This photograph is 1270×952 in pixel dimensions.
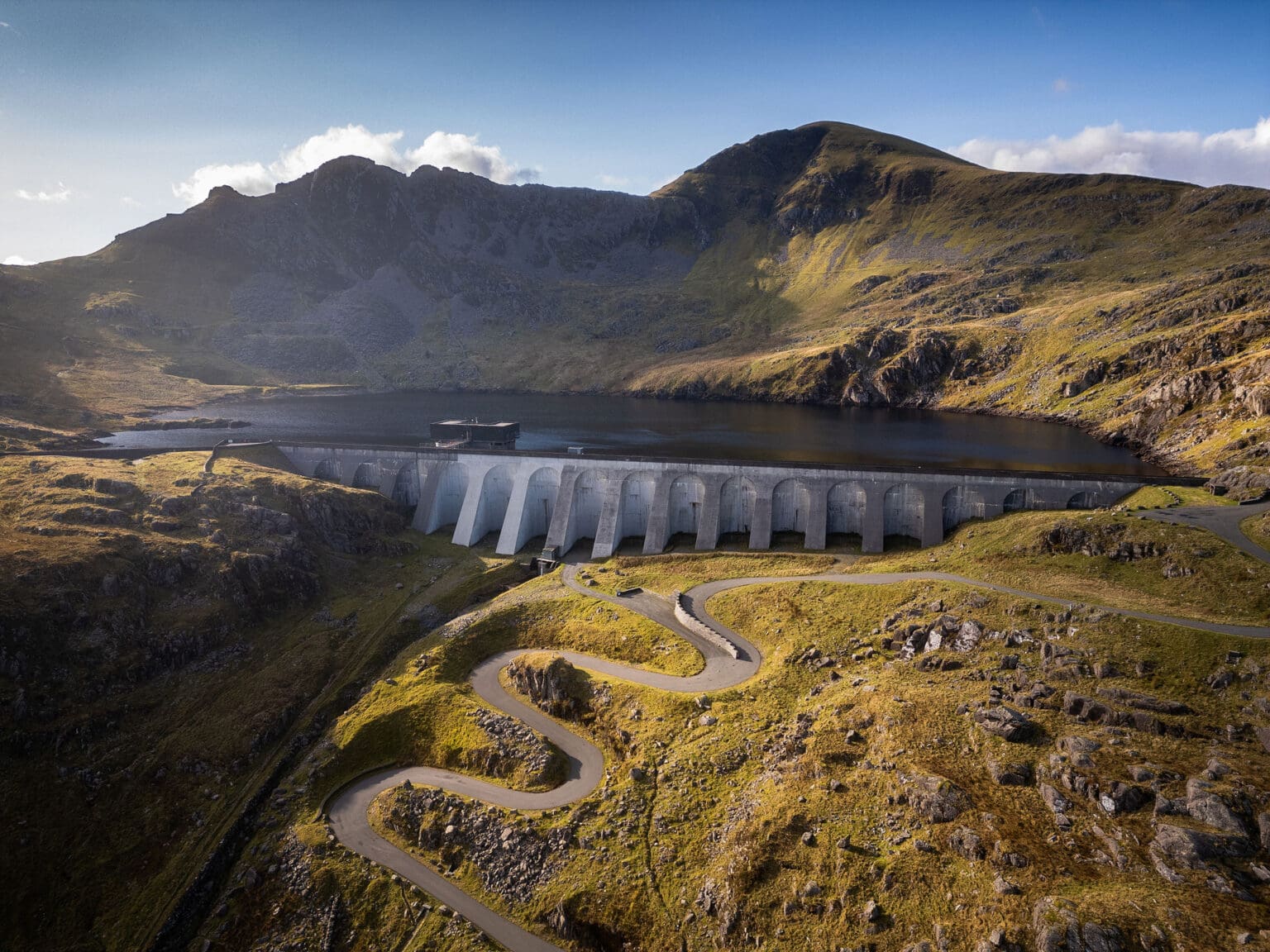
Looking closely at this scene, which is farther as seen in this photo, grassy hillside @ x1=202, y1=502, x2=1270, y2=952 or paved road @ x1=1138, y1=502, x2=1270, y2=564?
paved road @ x1=1138, y1=502, x2=1270, y2=564

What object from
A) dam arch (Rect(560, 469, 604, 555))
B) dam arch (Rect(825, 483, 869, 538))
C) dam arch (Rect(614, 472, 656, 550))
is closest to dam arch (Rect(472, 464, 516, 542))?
dam arch (Rect(560, 469, 604, 555))

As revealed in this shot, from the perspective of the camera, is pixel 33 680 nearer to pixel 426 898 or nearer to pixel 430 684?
pixel 430 684

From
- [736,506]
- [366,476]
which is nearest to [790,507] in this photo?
[736,506]

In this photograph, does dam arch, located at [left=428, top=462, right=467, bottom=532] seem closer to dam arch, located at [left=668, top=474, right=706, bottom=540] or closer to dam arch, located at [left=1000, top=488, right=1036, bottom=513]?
dam arch, located at [left=668, top=474, right=706, bottom=540]

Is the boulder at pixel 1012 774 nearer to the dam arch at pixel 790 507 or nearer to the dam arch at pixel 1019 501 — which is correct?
the dam arch at pixel 1019 501

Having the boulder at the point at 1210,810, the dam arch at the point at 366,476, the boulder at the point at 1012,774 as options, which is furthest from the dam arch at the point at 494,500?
the boulder at the point at 1210,810

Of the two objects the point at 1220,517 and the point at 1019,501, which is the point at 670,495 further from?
the point at 1220,517
